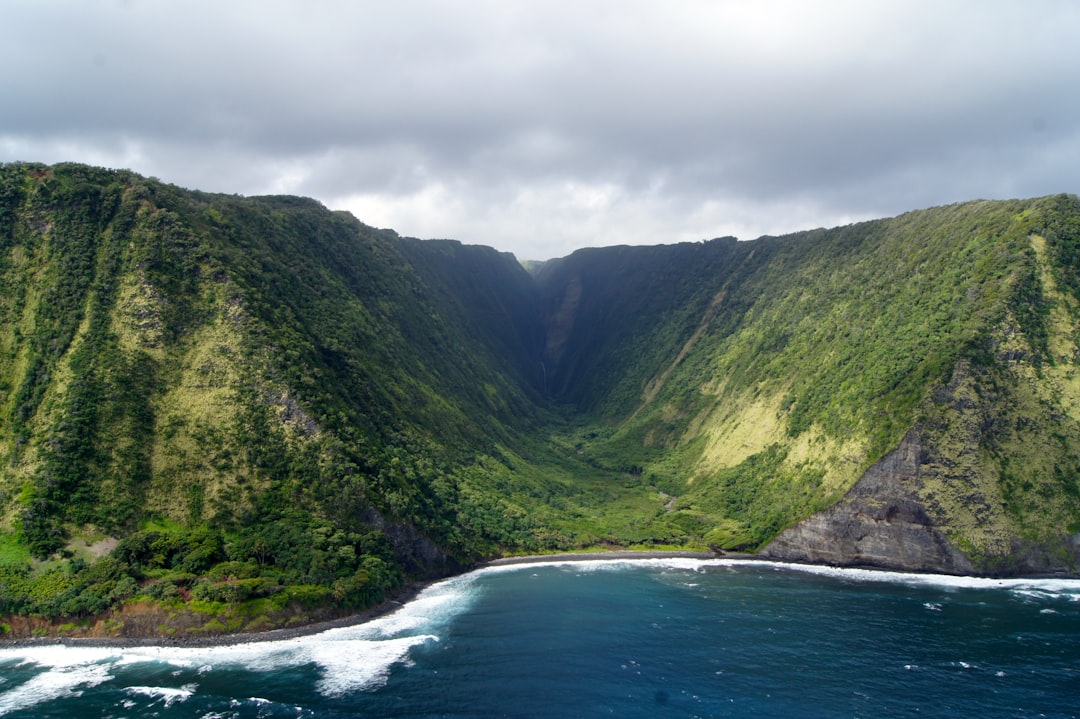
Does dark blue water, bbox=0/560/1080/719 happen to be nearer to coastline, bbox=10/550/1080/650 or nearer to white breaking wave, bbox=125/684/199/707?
white breaking wave, bbox=125/684/199/707

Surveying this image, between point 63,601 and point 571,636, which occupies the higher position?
point 63,601

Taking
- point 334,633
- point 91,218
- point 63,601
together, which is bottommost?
point 334,633

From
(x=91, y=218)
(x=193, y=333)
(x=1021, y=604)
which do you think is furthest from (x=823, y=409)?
(x=91, y=218)

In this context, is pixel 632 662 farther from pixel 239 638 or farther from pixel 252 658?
pixel 239 638

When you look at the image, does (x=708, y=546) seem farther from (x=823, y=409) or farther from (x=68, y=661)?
(x=68, y=661)

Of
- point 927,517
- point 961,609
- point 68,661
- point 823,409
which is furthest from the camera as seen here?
point 823,409

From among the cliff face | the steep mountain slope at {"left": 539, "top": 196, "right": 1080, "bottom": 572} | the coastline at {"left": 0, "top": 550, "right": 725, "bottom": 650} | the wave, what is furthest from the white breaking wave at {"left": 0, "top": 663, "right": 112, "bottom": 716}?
the cliff face
